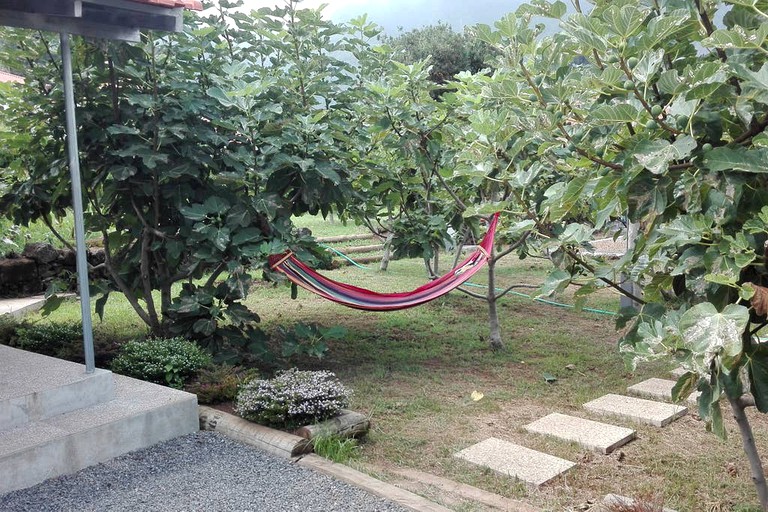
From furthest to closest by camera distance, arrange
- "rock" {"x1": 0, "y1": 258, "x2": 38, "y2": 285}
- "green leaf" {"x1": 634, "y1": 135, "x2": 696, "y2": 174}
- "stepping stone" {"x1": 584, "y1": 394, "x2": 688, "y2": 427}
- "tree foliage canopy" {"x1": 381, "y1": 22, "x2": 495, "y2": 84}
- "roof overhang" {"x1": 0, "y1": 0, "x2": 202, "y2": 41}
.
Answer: "tree foliage canopy" {"x1": 381, "y1": 22, "x2": 495, "y2": 84} → "rock" {"x1": 0, "y1": 258, "x2": 38, "y2": 285} → "stepping stone" {"x1": 584, "y1": 394, "x2": 688, "y2": 427} → "roof overhang" {"x1": 0, "y1": 0, "x2": 202, "y2": 41} → "green leaf" {"x1": 634, "y1": 135, "x2": 696, "y2": 174}

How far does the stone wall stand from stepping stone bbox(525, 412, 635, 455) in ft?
15.7

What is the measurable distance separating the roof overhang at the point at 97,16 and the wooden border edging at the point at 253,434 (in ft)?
5.32

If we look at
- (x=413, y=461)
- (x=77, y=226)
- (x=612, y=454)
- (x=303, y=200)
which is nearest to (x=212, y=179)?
(x=303, y=200)

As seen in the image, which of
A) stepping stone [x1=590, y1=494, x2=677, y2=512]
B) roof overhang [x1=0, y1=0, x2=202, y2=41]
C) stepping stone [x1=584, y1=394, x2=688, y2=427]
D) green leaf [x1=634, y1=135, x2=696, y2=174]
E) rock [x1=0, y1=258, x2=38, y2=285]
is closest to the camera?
green leaf [x1=634, y1=135, x2=696, y2=174]

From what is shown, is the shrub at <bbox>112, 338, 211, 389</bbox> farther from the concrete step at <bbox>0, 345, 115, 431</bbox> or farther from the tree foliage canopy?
the tree foliage canopy

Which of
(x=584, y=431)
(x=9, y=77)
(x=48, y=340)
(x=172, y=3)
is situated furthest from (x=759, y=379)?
(x=9, y=77)

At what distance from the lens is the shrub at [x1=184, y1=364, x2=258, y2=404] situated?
320cm

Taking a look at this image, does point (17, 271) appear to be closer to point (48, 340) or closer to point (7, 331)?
point (7, 331)

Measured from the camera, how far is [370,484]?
2391 millimetres

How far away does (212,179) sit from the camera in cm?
384

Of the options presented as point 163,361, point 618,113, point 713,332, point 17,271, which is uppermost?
point 618,113

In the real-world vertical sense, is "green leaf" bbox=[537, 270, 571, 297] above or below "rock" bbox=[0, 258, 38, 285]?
above

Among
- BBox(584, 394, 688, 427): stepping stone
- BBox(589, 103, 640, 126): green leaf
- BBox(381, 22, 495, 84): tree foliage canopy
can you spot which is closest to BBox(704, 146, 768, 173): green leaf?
BBox(589, 103, 640, 126): green leaf

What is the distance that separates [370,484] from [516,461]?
1.99 ft
